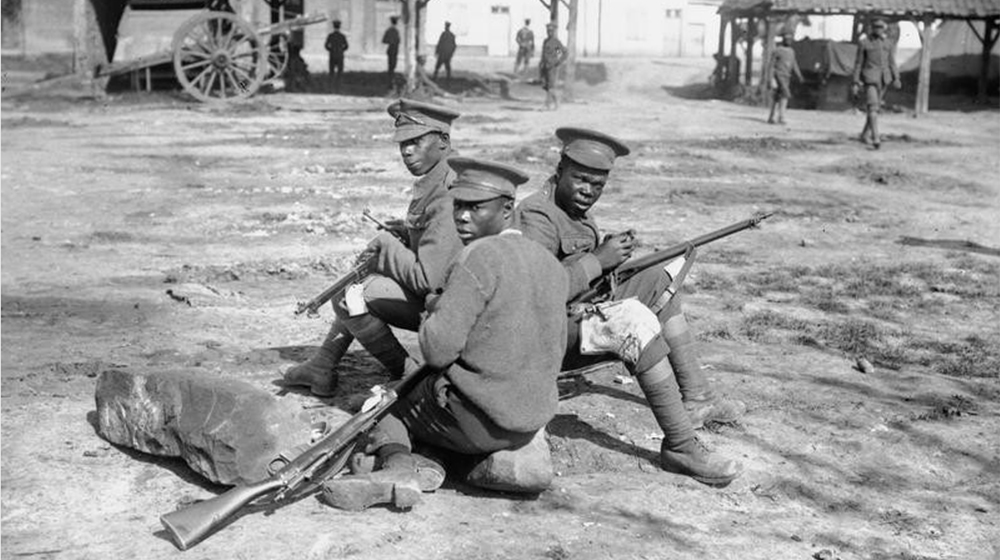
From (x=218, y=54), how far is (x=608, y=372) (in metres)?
18.2

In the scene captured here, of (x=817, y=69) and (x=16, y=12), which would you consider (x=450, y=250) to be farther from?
(x=16, y=12)

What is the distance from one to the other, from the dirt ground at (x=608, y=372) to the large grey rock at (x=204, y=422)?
0.45ft

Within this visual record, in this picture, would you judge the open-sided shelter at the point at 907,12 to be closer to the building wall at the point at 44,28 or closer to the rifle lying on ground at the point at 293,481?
the building wall at the point at 44,28

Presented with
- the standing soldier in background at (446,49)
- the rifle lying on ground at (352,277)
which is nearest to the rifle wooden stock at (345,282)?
the rifle lying on ground at (352,277)

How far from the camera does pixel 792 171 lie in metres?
15.0

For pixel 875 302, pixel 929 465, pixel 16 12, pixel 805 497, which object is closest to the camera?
pixel 805 497

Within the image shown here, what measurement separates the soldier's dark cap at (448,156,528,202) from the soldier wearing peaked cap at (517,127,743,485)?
25.7 inches

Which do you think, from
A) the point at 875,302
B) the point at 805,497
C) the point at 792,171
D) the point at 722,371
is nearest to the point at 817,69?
the point at 792,171

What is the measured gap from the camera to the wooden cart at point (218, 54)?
22.7 m

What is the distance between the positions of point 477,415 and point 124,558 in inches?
51.5

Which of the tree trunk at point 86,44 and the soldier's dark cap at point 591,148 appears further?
the tree trunk at point 86,44

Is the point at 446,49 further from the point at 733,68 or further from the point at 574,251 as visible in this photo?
the point at 574,251

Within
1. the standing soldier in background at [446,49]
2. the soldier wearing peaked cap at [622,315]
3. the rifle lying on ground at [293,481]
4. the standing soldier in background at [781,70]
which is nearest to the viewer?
the rifle lying on ground at [293,481]

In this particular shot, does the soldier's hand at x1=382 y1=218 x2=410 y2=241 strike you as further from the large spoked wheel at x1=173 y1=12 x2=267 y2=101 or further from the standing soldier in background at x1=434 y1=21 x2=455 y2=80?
the standing soldier in background at x1=434 y1=21 x2=455 y2=80
